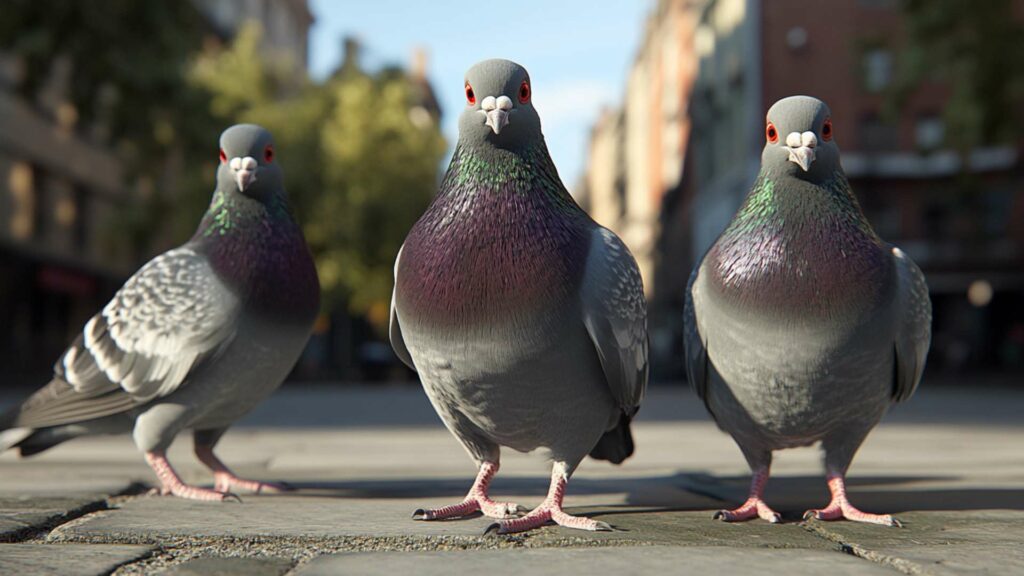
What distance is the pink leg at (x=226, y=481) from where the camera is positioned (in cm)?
359

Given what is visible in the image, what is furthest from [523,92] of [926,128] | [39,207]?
[926,128]

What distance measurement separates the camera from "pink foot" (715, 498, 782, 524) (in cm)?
285

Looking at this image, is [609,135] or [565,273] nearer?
[565,273]

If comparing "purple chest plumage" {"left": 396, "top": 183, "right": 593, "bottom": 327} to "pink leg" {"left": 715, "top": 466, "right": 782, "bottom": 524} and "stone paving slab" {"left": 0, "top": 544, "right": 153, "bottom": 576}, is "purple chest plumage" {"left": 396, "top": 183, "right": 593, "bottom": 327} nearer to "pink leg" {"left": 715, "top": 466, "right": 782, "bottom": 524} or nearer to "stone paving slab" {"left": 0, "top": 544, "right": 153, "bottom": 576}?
"pink leg" {"left": 715, "top": 466, "right": 782, "bottom": 524}

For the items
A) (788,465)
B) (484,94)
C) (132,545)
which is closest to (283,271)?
(484,94)

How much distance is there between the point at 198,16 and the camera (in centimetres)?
1273

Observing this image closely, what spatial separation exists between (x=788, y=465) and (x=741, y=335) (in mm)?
2417

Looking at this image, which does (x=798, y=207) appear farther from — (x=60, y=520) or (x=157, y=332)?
(x=60, y=520)

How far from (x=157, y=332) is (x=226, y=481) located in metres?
0.58

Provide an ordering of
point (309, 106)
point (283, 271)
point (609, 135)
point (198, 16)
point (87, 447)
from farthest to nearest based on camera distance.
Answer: point (609, 135) < point (309, 106) < point (198, 16) < point (87, 447) < point (283, 271)

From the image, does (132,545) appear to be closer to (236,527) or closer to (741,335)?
(236,527)

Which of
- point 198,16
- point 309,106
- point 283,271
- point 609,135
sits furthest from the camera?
point 609,135

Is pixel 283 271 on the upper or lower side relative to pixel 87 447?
upper

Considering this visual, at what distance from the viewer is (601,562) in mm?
2139
